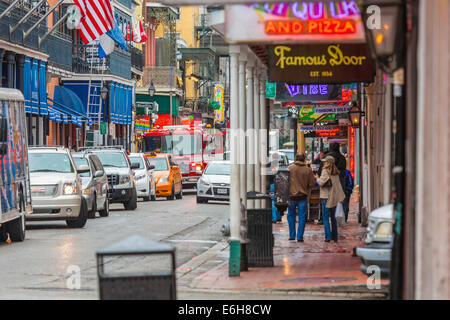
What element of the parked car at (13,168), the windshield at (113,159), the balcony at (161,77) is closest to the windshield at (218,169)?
the windshield at (113,159)

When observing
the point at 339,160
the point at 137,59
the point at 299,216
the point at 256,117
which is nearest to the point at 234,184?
the point at 256,117

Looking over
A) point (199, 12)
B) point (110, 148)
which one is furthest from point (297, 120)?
point (199, 12)

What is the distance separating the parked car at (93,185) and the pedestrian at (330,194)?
7.87 meters

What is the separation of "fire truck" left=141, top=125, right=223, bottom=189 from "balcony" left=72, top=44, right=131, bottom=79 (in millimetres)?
8231

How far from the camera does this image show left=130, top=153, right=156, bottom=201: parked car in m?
38.7

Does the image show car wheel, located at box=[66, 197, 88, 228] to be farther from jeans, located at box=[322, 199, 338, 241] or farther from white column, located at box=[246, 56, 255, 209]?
white column, located at box=[246, 56, 255, 209]

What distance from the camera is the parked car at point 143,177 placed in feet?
127

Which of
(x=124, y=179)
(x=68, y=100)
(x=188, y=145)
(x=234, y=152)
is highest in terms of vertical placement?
(x=68, y=100)

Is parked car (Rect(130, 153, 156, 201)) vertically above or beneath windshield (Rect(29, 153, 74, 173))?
beneath

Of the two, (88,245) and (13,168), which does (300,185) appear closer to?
(88,245)

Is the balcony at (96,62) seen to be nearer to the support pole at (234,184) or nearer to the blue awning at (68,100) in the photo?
the blue awning at (68,100)

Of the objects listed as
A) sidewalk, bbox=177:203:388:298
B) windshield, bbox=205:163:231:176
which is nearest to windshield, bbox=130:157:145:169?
windshield, bbox=205:163:231:176

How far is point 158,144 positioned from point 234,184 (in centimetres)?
3669

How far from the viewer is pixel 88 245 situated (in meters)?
21.2
